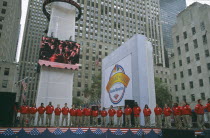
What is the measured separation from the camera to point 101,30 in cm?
8388

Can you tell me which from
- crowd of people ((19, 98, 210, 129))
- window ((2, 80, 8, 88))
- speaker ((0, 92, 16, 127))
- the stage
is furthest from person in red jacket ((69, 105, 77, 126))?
window ((2, 80, 8, 88))

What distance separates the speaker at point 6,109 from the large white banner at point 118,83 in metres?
12.3

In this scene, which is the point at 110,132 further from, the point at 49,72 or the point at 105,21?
the point at 105,21

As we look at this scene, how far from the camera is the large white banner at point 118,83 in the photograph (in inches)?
832

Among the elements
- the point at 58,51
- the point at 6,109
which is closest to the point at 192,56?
the point at 58,51

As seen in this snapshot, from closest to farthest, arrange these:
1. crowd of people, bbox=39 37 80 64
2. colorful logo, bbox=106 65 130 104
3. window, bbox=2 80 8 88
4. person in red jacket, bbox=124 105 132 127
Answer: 1. person in red jacket, bbox=124 105 132 127
2. crowd of people, bbox=39 37 80 64
3. colorful logo, bbox=106 65 130 104
4. window, bbox=2 80 8 88

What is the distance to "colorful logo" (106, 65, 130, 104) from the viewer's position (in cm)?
2189

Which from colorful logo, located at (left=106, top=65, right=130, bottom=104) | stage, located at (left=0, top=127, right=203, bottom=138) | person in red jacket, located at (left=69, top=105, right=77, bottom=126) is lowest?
stage, located at (left=0, top=127, right=203, bottom=138)

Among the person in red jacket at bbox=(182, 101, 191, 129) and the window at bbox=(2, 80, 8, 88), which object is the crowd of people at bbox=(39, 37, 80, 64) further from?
the window at bbox=(2, 80, 8, 88)

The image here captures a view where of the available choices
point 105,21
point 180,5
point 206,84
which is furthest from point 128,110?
point 180,5

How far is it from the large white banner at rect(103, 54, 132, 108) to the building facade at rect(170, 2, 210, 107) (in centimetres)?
2043

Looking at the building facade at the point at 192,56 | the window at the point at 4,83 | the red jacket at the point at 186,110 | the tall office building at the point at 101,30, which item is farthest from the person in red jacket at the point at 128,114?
the tall office building at the point at 101,30

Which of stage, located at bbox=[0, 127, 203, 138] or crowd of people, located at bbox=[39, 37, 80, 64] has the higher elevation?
crowd of people, located at bbox=[39, 37, 80, 64]

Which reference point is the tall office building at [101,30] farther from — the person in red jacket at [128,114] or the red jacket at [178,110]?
the red jacket at [178,110]
